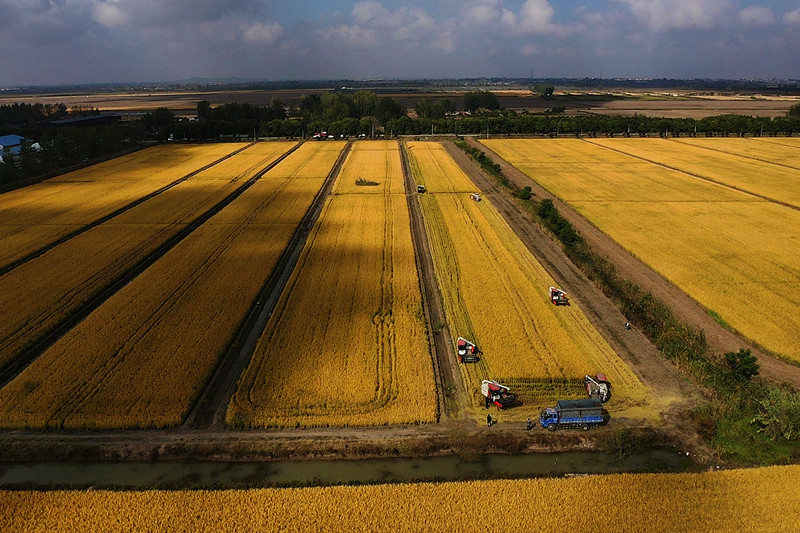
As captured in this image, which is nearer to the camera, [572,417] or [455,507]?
[455,507]

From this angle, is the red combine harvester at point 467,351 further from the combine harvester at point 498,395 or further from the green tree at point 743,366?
the green tree at point 743,366

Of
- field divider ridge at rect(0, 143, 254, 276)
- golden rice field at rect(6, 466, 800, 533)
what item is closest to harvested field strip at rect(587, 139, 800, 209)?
golden rice field at rect(6, 466, 800, 533)

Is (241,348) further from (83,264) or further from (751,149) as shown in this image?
(751,149)

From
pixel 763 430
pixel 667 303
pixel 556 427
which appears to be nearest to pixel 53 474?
pixel 556 427

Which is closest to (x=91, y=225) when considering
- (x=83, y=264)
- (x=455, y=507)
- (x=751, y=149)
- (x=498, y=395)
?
(x=83, y=264)

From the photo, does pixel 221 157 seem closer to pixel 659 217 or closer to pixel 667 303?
pixel 659 217

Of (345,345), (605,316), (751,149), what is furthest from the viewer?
(751,149)
